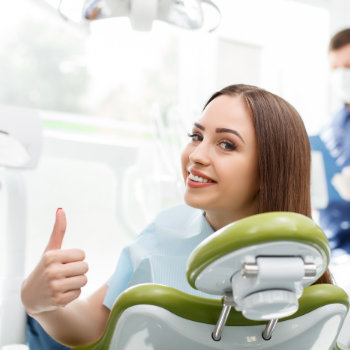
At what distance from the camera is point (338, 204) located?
2271 millimetres

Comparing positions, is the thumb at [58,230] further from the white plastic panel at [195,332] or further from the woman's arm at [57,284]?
the white plastic panel at [195,332]

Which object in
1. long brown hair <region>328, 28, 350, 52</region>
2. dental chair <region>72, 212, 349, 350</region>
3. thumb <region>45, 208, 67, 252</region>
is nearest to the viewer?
dental chair <region>72, 212, 349, 350</region>

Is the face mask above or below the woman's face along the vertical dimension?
above

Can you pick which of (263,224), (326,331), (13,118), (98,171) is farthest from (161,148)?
(263,224)

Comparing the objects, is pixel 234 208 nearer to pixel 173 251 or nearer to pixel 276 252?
pixel 173 251

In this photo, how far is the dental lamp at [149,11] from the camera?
1047mm

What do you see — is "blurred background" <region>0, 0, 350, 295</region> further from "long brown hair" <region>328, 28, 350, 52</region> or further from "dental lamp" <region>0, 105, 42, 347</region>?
"dental lamp" <region>0, 105, 42, 347</region>

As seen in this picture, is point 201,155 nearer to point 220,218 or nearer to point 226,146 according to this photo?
point 226,146

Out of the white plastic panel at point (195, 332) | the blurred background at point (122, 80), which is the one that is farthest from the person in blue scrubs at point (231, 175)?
the blurred background at point (122, 80)

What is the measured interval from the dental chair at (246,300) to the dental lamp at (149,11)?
0.60 metres

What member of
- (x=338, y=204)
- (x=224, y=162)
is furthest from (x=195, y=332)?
(x=338, y=204)

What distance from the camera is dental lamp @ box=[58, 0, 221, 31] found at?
1047 millimetres

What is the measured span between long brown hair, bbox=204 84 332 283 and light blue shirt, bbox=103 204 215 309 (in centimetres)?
20

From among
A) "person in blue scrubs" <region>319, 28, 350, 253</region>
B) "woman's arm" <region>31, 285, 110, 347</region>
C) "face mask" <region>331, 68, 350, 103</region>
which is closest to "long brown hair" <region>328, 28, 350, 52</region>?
"person in blue scrubs" <region>319, 28, 350, 253</region>
